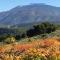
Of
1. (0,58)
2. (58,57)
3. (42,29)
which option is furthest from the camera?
(42,29)

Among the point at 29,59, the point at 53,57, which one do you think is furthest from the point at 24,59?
the point at 53,57

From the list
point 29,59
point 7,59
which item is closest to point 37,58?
point 29,59

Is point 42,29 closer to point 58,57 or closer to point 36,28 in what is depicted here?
point 36,28

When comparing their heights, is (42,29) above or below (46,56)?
below

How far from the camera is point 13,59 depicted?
13.0 metres

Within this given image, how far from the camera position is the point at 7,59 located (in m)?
13.0

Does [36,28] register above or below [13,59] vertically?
below

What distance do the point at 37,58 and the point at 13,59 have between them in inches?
39.6

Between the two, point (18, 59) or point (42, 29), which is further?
point (42, 29)

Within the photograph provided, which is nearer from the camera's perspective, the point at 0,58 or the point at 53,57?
the point at 53,57

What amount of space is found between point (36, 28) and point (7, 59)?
6612 cm

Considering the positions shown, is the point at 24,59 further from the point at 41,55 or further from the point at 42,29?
the point at 42,29

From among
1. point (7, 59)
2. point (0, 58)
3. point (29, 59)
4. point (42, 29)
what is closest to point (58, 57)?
point (29, 59)

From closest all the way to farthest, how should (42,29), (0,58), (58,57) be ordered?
(58,57), (0,58), (42,29)
